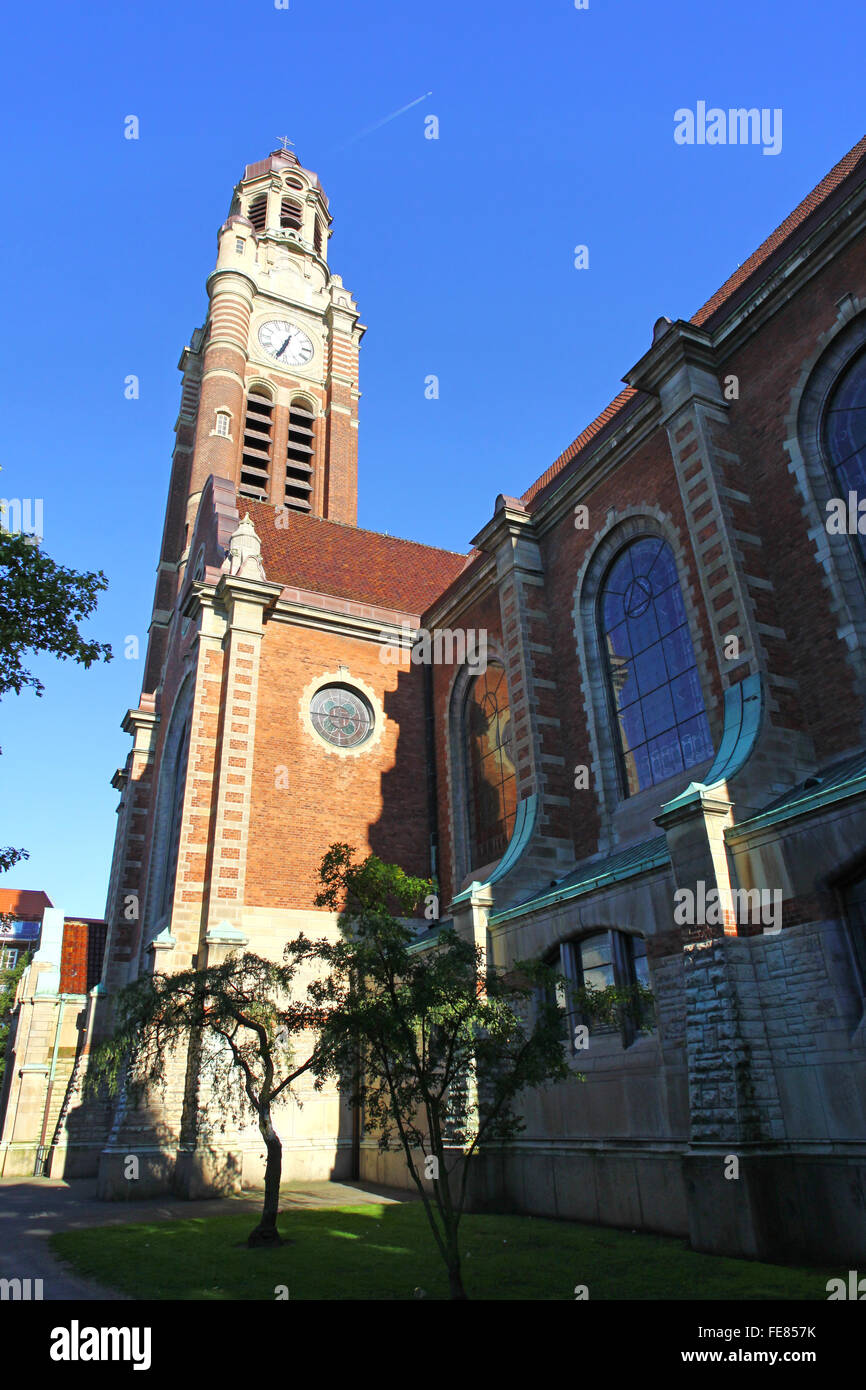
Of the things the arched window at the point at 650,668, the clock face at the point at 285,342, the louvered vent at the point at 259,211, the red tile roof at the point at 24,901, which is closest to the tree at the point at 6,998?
the red tile roof at the point at 24,901

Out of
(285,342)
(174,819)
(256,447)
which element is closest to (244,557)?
(174,819)

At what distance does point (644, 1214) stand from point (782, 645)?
8750mm

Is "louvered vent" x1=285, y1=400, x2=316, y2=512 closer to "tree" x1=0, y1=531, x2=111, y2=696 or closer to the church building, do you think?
the church building

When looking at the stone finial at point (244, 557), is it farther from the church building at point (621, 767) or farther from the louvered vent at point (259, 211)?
the louvered vent at point (259, 211)

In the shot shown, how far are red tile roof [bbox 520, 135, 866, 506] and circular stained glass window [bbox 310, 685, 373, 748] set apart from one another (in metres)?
7.87

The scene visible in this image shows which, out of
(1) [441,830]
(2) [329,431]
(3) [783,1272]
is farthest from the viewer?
(2) [329,431]

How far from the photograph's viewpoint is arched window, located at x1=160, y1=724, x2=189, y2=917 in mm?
24205

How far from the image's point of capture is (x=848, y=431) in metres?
14.5

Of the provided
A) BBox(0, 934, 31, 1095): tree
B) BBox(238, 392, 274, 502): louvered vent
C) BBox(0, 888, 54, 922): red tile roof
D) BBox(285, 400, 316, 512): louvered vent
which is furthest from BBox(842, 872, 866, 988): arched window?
BBox(0, 888, 54, 922): red tile roof

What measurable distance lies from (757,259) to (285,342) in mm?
34493

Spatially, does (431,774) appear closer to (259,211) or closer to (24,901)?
(259,211)

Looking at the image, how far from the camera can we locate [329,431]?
4638cm

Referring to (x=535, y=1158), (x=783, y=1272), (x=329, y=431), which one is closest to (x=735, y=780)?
(x=783, y=1272)
